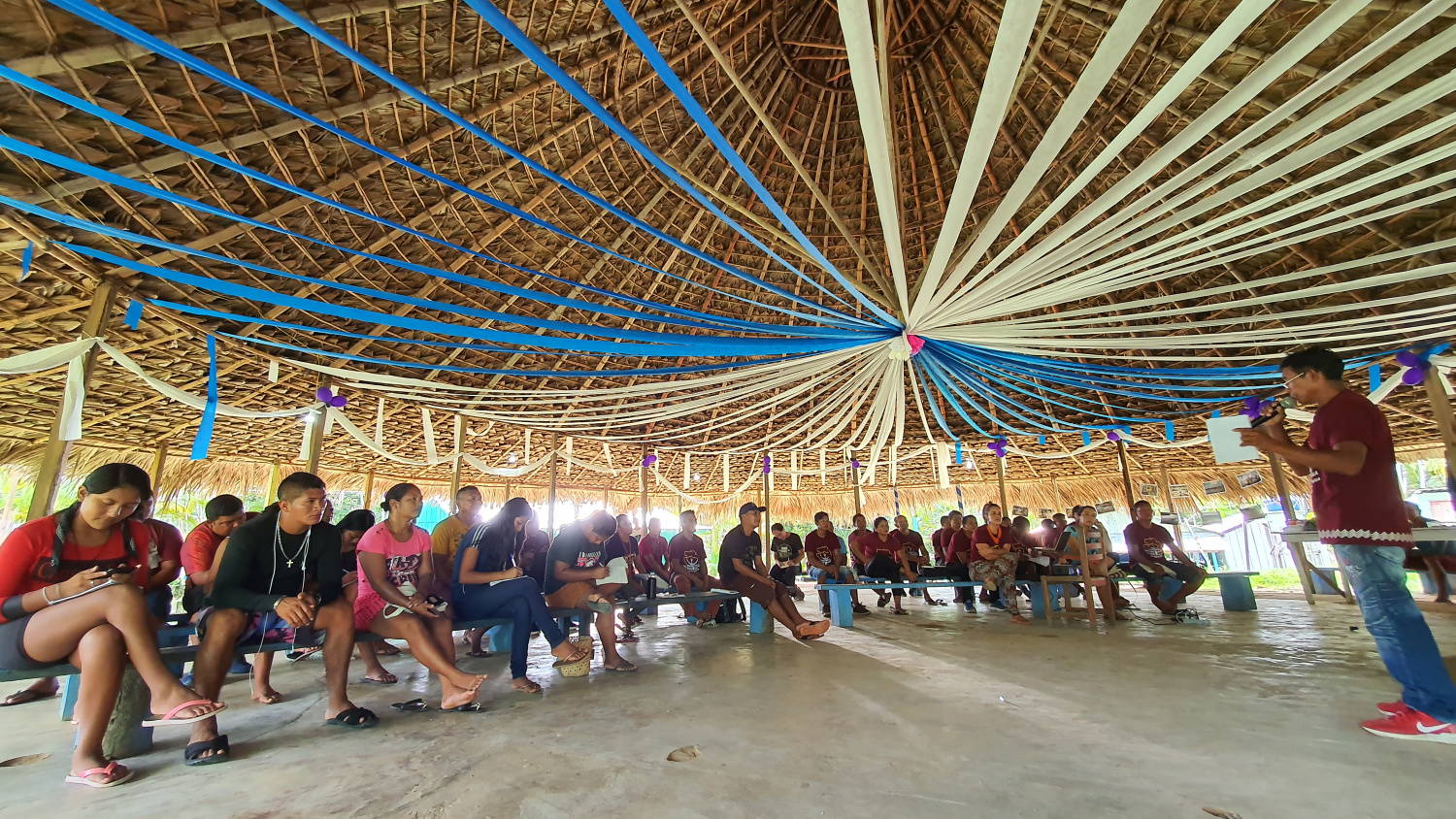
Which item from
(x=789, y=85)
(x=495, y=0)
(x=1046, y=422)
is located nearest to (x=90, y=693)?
(x=495, y=0)

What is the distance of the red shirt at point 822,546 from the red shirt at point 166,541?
18.2 ft

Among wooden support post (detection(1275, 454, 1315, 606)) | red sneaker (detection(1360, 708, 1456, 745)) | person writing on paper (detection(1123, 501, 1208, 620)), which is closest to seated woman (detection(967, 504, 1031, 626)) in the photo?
person writing on paper (detection(1123, 501, 1208, 620))

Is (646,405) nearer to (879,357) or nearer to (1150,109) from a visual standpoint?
(879,357)

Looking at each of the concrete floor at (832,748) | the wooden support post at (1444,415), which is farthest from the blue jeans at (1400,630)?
the wooden support post at (1444,415)

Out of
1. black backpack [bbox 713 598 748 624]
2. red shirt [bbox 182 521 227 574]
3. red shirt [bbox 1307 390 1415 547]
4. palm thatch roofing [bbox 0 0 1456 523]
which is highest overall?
palm thatch roofing [bbox 0 0 1456 523]

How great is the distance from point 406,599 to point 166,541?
149cm

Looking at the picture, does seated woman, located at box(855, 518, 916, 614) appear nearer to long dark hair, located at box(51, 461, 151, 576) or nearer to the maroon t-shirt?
the maroon t-shirt

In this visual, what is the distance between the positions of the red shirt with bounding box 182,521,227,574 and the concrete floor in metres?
0.76

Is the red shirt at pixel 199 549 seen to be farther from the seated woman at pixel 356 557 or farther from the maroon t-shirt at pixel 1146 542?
the maroon t-shirt at pixel 1146 542

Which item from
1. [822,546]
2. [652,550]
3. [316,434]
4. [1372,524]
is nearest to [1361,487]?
[1372,524]

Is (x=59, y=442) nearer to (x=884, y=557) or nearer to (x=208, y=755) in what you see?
(x=208, y=755)

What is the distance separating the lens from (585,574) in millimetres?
3945

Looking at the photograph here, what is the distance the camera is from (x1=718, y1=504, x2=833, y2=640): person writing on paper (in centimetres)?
502

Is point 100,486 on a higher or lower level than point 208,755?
higher
